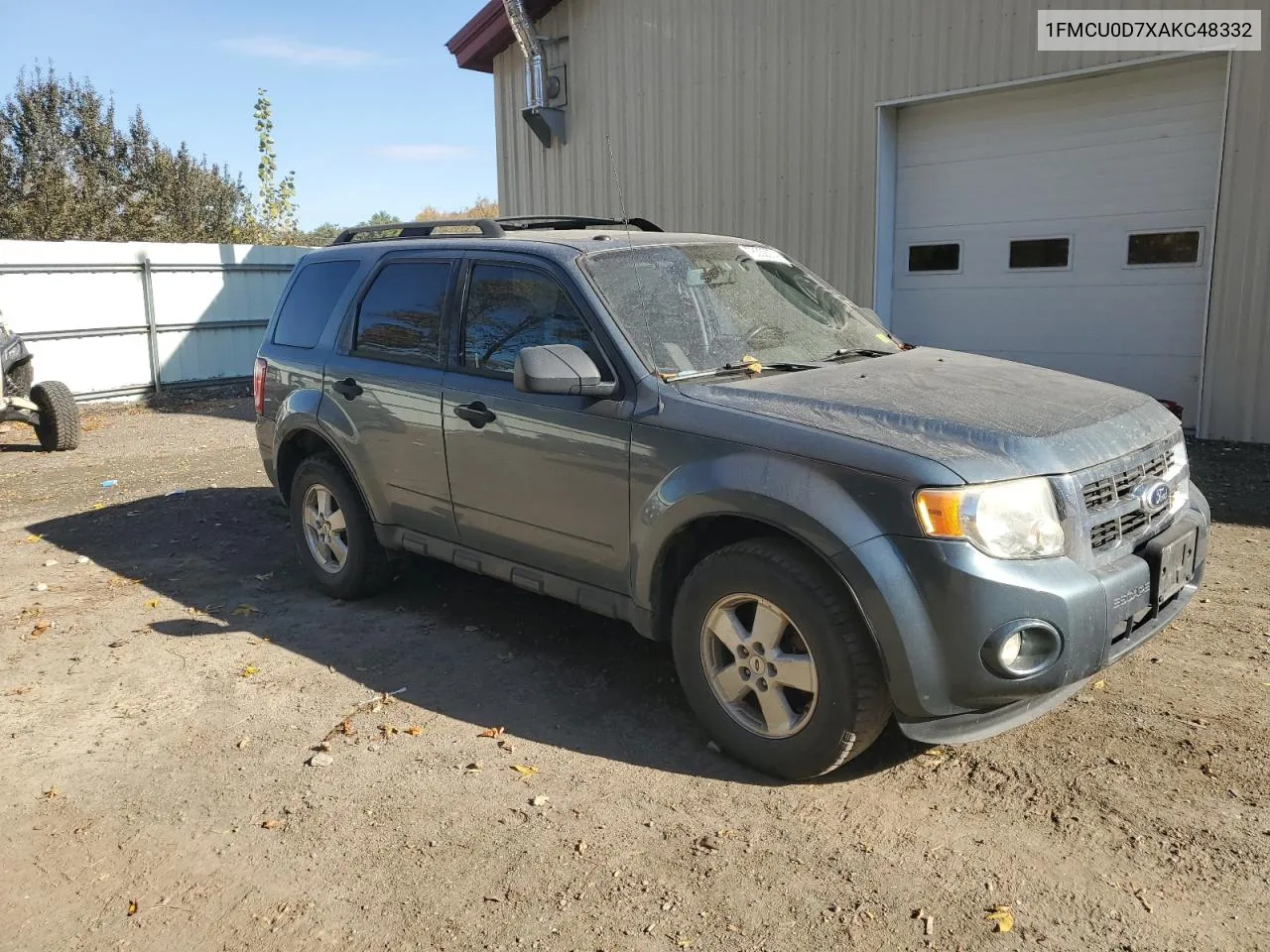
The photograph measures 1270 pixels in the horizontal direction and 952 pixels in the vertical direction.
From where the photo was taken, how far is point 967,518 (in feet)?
10.1

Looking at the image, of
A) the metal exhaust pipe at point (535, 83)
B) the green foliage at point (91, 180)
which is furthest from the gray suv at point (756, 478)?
the green foliage at point (91, 180)

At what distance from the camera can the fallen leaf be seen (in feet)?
9.04

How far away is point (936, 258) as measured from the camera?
407 inches

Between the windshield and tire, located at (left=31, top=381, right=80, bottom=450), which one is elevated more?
the windshield

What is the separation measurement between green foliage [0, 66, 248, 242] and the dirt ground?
2285 cm

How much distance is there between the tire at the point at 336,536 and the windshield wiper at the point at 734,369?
89.8 inches

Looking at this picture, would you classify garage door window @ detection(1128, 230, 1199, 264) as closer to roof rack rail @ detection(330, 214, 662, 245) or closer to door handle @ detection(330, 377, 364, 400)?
roof rack rail @ detection(330, 214, 662, 245)

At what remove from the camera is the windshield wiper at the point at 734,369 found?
12.9ft

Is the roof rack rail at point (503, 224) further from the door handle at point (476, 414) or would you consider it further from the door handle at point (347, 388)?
the door handle at point (476, 414)

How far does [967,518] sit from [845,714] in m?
0.75

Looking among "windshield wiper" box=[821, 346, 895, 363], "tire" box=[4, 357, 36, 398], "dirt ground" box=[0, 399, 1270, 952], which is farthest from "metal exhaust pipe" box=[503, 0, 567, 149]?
"windshield wiper" box=[821, 346, 895, 363]

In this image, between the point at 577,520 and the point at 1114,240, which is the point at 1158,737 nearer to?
the point at 577,520

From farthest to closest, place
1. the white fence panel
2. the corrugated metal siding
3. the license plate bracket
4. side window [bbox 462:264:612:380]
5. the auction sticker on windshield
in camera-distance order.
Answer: the white fence panel, the corrugated metal siding, the auction sticker on windshield, side window [bbox 462:264:612:380], the license plate bracket

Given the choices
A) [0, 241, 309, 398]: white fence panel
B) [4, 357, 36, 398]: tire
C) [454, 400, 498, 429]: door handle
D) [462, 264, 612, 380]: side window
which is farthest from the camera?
[0, 241, 309, 398]: white fence panel
